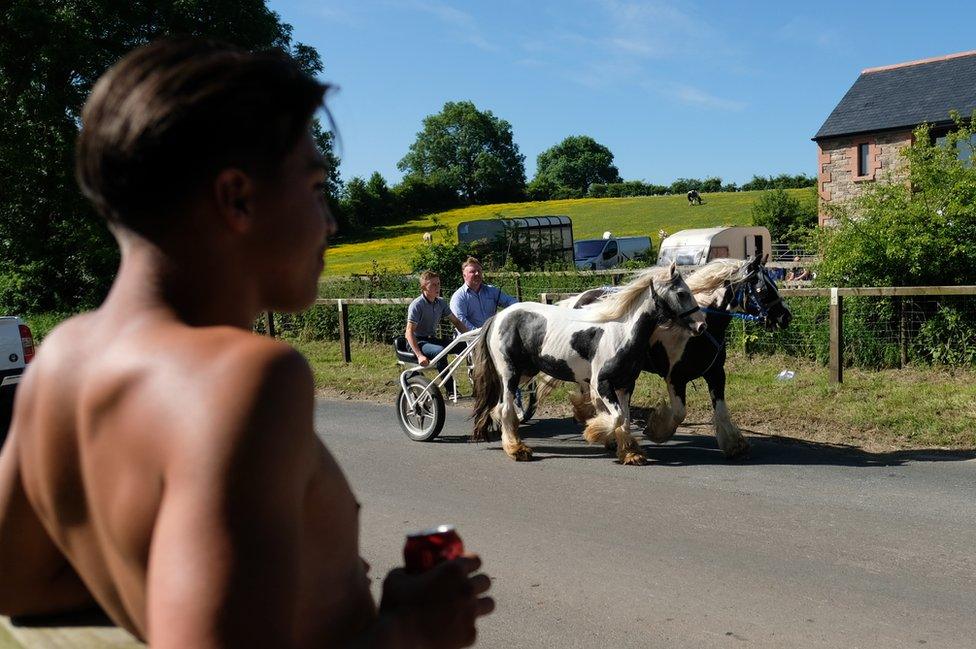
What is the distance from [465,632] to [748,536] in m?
4.94

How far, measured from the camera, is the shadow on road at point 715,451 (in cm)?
779

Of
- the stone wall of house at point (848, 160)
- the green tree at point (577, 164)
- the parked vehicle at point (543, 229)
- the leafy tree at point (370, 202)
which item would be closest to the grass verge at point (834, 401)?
the parked vehicle at point (543, 229)

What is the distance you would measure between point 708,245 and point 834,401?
18975 mm

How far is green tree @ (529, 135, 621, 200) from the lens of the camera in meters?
123

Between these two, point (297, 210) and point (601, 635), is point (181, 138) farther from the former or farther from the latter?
point (601, 635)

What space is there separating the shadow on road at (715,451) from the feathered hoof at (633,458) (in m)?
0.16

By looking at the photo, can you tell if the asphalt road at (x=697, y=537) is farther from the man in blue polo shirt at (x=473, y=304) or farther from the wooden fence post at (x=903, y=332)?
the wooden fence post at (x=903, y=332)

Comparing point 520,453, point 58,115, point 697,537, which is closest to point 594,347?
point 520,453

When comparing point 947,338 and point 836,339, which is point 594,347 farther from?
point 947,338

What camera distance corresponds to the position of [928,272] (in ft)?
40.5

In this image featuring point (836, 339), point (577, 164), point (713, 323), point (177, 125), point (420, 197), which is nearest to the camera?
point (177, 125)

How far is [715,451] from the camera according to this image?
8.30 metres

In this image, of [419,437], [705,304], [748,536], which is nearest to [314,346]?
[419,437]

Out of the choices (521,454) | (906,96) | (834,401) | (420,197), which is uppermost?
(420,197)
